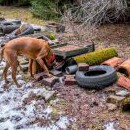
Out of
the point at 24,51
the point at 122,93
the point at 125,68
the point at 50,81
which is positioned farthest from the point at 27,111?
the point at 125,68

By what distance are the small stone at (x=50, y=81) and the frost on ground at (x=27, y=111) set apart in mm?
181

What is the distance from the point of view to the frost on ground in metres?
6.29

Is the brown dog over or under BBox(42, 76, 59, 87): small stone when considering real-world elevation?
over

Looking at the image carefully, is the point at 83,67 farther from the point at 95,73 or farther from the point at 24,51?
the point at 24,51

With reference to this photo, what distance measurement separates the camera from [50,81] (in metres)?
7.97

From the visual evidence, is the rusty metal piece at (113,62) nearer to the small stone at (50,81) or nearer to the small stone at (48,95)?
the small stone at (50,81)

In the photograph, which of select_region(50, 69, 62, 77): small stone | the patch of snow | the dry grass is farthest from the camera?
the dry grass

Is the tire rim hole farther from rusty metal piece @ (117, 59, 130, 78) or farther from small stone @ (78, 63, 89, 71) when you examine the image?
rusty metal piece @ (117, 59, 130, 78)

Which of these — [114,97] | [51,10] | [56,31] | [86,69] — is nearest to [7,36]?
[56,31]

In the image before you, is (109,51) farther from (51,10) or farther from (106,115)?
(51,10)

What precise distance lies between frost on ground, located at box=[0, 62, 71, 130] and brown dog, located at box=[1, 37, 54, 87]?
0.42 meters

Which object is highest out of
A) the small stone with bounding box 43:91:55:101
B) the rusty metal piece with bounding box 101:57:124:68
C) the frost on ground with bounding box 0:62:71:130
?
the rusty metal piece with bounding box 101:57:124:68

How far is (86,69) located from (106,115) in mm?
1874

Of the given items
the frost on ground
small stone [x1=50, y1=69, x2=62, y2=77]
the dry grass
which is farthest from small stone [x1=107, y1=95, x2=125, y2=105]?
the dry grass
